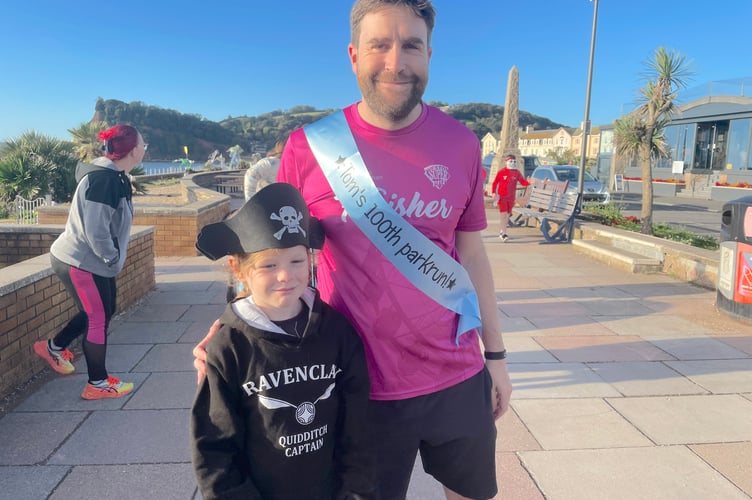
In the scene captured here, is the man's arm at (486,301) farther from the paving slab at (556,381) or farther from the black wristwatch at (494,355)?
the paving slab at (556,381)

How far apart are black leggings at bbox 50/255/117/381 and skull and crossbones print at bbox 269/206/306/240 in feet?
8.33

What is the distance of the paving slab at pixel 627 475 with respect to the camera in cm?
262

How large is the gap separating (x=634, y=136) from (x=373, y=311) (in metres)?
12.0

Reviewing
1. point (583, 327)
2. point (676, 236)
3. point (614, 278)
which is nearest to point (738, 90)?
point (676, 236)

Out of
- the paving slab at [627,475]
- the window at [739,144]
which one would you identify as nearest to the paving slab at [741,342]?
the paving slab at [627,475]

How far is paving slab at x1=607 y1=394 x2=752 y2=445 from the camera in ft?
10.4

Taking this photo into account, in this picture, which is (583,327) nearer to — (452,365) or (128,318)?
(452,365)

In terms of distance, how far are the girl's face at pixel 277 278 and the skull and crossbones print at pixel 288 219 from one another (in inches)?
2.3

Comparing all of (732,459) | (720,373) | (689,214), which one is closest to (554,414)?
(732,459)

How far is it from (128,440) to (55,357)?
125 centimetres

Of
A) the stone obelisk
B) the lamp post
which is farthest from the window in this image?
the lamp post

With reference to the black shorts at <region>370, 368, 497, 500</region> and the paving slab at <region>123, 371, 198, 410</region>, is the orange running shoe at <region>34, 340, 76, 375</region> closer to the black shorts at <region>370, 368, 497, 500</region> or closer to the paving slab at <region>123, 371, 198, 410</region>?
the paving slab at <region>123, 371, 198, 410</region>

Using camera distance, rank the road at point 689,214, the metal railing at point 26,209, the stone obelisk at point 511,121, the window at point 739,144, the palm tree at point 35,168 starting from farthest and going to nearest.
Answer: the window at point 739,144 < the stone obelisk at point 511,121 < the road at point 689,214 < the palm tree at point 35,168 < the metal railing at point 26,209

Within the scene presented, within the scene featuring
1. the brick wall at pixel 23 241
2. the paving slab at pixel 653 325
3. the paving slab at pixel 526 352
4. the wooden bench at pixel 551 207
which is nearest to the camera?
the paving slab at pixel 526 352
